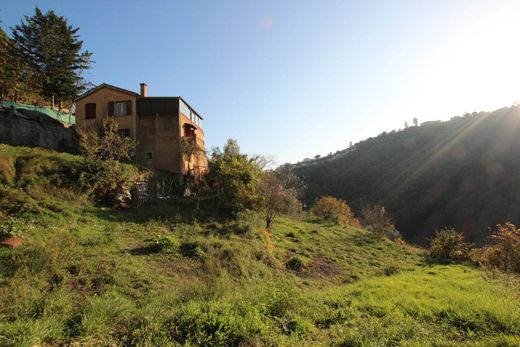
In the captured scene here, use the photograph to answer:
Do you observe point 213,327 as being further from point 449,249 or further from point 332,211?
point 332,211

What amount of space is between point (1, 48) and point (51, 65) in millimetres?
A: 4921

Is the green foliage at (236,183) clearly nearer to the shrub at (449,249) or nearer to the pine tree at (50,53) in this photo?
the shrub at (449,249)

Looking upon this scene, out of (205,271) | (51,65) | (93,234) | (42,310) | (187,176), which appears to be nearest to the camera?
(42,310)

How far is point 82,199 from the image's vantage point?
15.4 metres

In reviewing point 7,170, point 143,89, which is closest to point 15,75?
point 143,89

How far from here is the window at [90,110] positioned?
27047 mm

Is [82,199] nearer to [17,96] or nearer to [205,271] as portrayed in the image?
[205,271]

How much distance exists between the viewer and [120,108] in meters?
26.8

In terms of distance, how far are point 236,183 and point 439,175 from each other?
167 ft

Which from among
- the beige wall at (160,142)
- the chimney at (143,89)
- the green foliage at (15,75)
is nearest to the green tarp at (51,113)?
the green foliage at (15,75)

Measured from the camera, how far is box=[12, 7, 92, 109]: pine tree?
109ft

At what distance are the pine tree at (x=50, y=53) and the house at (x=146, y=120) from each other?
9102 millimetres

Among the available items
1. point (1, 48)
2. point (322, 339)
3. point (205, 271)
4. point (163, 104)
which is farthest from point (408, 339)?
point (1, 48)

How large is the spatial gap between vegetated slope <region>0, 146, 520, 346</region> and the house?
9599mm
